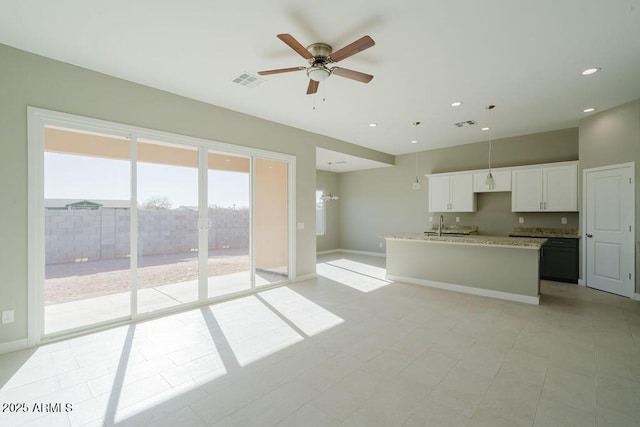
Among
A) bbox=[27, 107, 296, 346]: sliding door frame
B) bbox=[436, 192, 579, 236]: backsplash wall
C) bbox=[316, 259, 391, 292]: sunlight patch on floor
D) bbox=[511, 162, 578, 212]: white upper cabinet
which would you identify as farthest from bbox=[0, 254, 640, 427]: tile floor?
bbox=[436, 192, 579, 236]: backsplash wall

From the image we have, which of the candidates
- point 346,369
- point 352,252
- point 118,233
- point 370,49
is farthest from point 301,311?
point 352,252

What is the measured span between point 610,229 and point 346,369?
5.39 meters

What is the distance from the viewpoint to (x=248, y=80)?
373 centimetres

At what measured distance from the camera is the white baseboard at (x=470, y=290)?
4.42 m

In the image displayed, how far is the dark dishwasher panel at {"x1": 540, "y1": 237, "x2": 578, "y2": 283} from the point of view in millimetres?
5555

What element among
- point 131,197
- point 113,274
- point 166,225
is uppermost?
point 131,197

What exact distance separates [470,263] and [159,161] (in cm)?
509

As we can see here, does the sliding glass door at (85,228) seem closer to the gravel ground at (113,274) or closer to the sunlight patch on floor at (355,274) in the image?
the gravel ground at (113,274)

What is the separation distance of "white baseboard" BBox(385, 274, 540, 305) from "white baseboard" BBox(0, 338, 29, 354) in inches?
209

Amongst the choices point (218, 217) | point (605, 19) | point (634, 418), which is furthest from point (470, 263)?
point (218, 217)

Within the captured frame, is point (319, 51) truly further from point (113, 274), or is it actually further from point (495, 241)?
point (495, 241)

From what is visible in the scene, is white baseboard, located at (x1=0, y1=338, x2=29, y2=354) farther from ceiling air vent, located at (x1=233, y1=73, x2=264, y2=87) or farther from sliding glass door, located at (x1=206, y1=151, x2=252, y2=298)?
ceiling air vent, located at (x1=233, y1=73, x2=264, y2=87)

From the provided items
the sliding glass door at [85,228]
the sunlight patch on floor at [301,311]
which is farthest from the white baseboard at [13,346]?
the sunlight patch on floor at [301,311]

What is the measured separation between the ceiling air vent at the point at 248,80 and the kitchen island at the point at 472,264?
3707mm
